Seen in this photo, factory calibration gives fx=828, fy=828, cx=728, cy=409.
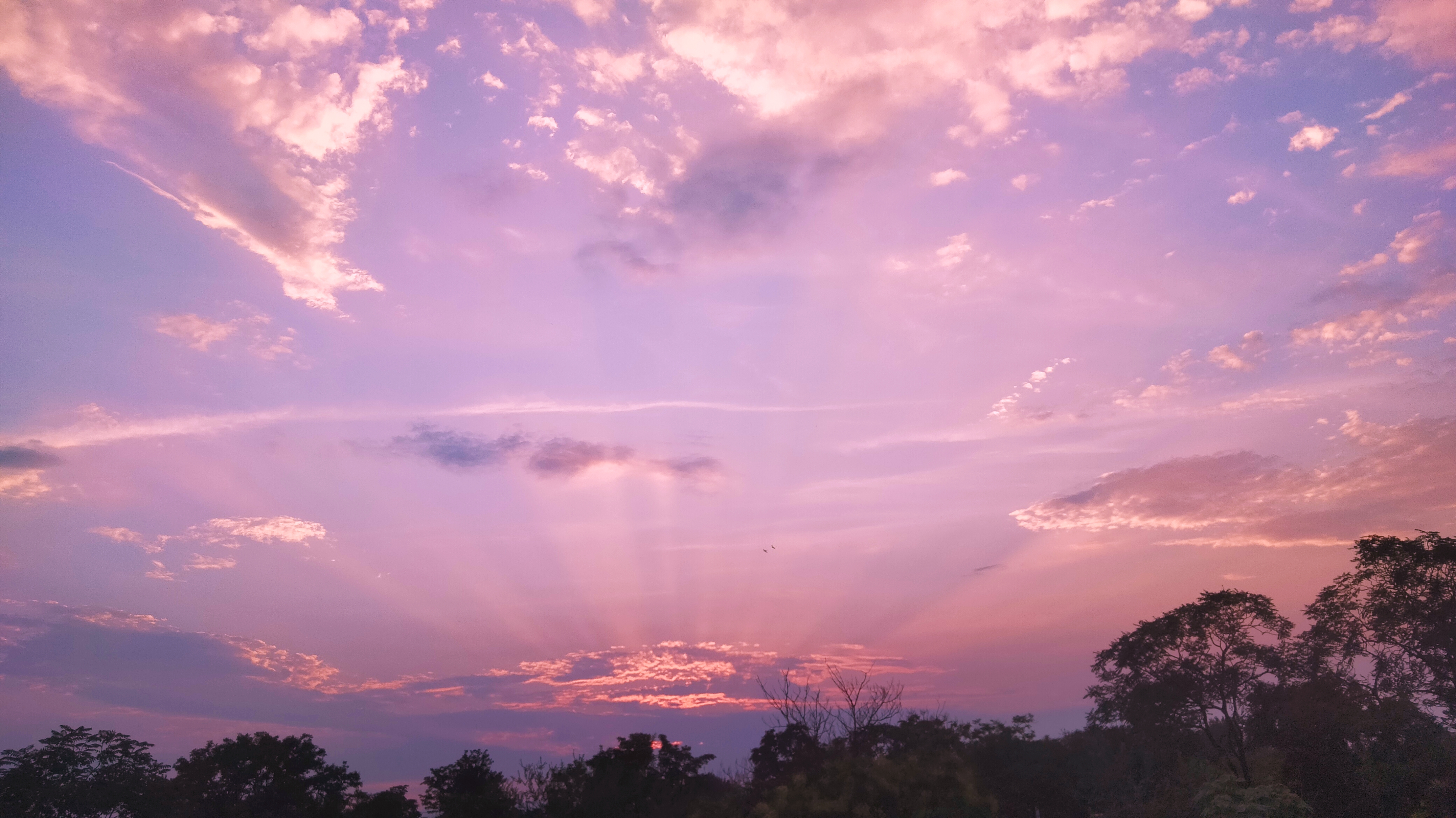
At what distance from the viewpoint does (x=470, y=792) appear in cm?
5347

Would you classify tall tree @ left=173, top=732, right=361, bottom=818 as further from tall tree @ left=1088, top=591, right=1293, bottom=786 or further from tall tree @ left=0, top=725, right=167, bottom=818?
tall tree @ left=1088, top=591, right=1293, bottom=786

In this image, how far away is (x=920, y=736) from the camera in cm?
5341

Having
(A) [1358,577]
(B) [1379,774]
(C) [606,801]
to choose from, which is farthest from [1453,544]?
(C) [606,801]

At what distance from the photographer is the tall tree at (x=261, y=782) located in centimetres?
5878

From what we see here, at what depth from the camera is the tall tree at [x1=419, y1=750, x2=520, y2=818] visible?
51.9 metres

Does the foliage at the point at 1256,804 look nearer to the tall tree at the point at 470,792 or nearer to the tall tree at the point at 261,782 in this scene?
the tall tree at the point at 470,792

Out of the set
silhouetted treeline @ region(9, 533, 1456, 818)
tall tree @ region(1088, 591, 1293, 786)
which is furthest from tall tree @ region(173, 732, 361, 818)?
tall tree @ region(1088, 591, 1293, 786)

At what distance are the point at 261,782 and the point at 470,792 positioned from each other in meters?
19.4

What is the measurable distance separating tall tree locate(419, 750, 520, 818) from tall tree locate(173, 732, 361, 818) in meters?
9.27

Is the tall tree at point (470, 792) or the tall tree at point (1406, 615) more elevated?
the tall tree at point (1406, 615)

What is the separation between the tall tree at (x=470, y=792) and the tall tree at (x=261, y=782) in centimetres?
927

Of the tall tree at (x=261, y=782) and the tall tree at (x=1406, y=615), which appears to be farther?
the tall tree at (x=261, y=782)

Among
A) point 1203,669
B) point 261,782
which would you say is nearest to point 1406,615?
point 1203,669

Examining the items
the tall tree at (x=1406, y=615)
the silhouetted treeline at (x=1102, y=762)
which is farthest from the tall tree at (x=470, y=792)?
the tall tree at (x=1406, y=615)
